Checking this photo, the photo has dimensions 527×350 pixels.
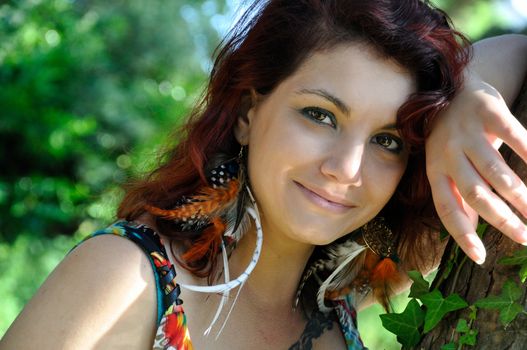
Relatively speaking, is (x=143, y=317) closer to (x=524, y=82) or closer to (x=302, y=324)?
(x=302, y=324)

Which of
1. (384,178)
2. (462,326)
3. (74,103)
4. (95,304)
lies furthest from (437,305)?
(74,103)

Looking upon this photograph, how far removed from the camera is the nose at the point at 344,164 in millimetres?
2021

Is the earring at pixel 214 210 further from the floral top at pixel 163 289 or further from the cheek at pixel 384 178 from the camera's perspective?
the cheek at pixel 384 178

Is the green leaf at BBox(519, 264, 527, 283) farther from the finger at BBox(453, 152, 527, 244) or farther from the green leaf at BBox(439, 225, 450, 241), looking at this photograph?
the green leaf at BBox(439, 225, 450, 241)

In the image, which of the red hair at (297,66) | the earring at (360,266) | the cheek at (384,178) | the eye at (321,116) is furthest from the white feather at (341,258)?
the eye at (321,116)

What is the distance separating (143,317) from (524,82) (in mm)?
1112

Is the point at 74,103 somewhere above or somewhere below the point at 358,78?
below

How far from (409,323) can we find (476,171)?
1.56 ft

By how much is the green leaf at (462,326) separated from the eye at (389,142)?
1.52 ft

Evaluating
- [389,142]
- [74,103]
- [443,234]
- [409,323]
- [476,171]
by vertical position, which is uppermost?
[476,171]

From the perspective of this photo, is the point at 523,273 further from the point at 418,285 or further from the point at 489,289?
the point at 418,285

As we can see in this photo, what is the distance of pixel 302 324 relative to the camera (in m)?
2.46

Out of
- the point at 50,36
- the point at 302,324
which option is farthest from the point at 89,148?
the point at 302,324

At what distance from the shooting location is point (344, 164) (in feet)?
6.63
